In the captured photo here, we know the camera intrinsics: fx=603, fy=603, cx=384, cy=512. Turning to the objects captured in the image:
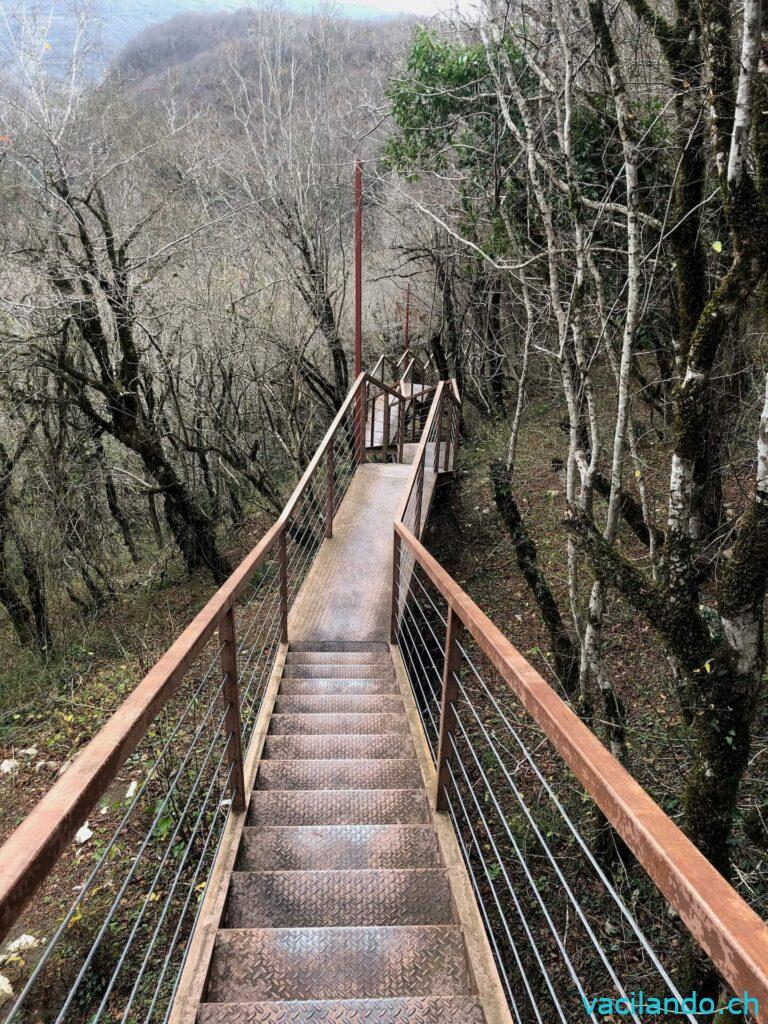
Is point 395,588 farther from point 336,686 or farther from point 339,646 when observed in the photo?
point 336,686

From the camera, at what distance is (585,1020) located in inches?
143

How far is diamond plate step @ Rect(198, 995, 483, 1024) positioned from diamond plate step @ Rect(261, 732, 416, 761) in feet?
4.91

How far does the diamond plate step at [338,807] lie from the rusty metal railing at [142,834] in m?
0.18

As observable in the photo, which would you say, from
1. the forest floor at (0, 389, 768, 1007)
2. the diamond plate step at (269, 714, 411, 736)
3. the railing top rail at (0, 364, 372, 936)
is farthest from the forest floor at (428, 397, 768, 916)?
the railing top rail at (0, 364, 372, 936)

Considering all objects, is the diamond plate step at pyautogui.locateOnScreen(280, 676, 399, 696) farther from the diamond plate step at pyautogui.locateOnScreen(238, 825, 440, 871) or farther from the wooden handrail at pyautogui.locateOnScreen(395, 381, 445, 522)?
the diamond plate step at pyautogui.locateOnScreen(238, 825, 440, 871)

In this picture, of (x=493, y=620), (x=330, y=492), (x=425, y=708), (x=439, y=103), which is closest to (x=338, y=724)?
(x=425, y=708)

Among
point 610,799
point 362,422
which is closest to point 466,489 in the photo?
point 362,422

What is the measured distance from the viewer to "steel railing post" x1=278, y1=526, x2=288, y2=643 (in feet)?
13.9

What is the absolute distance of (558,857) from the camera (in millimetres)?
4488

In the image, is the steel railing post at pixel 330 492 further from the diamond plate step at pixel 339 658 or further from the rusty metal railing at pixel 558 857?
the diamond plate step at pixel 339 658

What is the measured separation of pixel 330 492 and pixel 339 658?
2209 millimetres

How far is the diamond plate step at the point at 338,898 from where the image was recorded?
221cm

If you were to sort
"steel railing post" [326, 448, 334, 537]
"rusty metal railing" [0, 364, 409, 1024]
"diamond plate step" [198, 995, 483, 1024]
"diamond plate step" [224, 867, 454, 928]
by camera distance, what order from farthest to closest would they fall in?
1. "steel railing post" [326, 448, 334, 537]
2. "diamond plate step" [224, 867, 454, 928]
3. "diamond plate step" [198, 995, 483, 1024]
4. "rusty metal railing" [0, 364, 409, 1024]

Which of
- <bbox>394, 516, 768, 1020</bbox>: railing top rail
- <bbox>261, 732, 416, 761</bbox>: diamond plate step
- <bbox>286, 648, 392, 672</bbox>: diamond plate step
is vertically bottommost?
<bbox>286, 648, 392, 672</bbox>: diamond plate step
